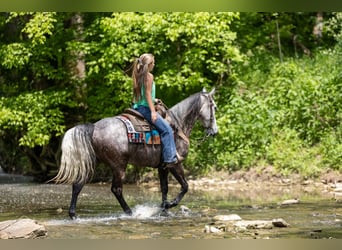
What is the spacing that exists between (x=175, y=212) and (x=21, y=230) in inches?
134

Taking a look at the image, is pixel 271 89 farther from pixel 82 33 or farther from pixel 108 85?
pixel 82 33

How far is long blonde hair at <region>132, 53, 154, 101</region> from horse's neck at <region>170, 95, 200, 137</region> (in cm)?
102

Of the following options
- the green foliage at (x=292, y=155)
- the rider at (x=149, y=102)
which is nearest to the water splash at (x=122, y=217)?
the rider at (x=149, y=102)

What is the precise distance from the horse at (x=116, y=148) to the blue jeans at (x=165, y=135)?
0.24 m

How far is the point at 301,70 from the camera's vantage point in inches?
590

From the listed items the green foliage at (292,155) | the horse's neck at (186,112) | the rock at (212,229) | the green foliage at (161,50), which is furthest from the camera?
the green foliage at (161,50)

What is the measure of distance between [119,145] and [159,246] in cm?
636

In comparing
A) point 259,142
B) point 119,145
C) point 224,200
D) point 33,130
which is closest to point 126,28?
point 33,130

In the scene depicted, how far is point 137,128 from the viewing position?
283 inches

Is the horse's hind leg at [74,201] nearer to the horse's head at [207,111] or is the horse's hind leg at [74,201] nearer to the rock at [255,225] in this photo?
the horse's head at [207,111]

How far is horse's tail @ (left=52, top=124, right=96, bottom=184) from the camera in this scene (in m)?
6.65

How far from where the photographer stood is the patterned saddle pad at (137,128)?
23.5ft

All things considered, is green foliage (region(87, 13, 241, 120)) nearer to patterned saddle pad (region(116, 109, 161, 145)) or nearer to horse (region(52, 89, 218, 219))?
horse (region(52, 89, 218, 219))

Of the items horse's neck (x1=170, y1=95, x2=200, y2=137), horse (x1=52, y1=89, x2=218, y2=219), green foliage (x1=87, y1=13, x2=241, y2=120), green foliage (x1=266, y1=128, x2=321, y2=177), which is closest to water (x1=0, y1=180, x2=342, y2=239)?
horse (x1=52, y1=89, x2=218, y2=219)
